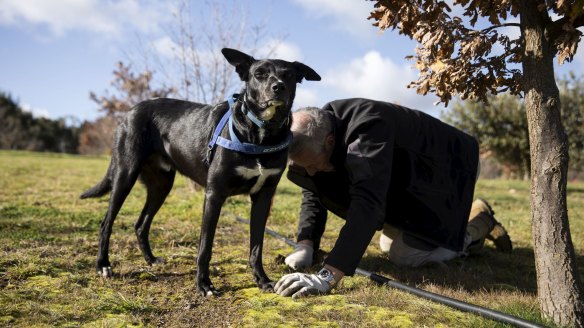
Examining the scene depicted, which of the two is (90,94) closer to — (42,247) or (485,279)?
(42,247)

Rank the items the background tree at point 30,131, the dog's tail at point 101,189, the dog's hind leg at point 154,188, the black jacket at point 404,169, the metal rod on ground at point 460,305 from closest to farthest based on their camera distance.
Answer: the metal rod on ground at point 460,305, the black jacket at point 404,169, the dog's tail at point 101,189, the dog's hind leg at point 154,188, the background tree at point 30,131

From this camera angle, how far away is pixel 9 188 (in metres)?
8.91

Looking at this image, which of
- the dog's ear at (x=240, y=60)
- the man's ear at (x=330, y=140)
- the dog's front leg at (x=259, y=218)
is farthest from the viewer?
the man's ear at (x=330, y=140)

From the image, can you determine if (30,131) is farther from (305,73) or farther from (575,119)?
(305,73)

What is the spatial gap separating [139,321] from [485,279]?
9.34 ft

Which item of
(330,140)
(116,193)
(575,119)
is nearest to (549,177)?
(330,140)

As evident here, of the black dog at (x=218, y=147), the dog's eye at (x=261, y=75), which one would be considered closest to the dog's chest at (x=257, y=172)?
the black dog at (x=218, y=147)

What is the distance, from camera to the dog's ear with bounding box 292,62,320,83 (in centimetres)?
338

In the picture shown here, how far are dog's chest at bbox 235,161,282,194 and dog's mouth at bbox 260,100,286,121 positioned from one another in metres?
0.31

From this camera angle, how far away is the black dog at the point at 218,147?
3.05 metres

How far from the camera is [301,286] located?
9.76 feet

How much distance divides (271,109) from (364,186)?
868 millimetres

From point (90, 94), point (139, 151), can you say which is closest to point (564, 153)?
point (139, 151)

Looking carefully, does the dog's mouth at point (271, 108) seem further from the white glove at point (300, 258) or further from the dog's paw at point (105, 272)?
the dog's paw at point (105, 272)
